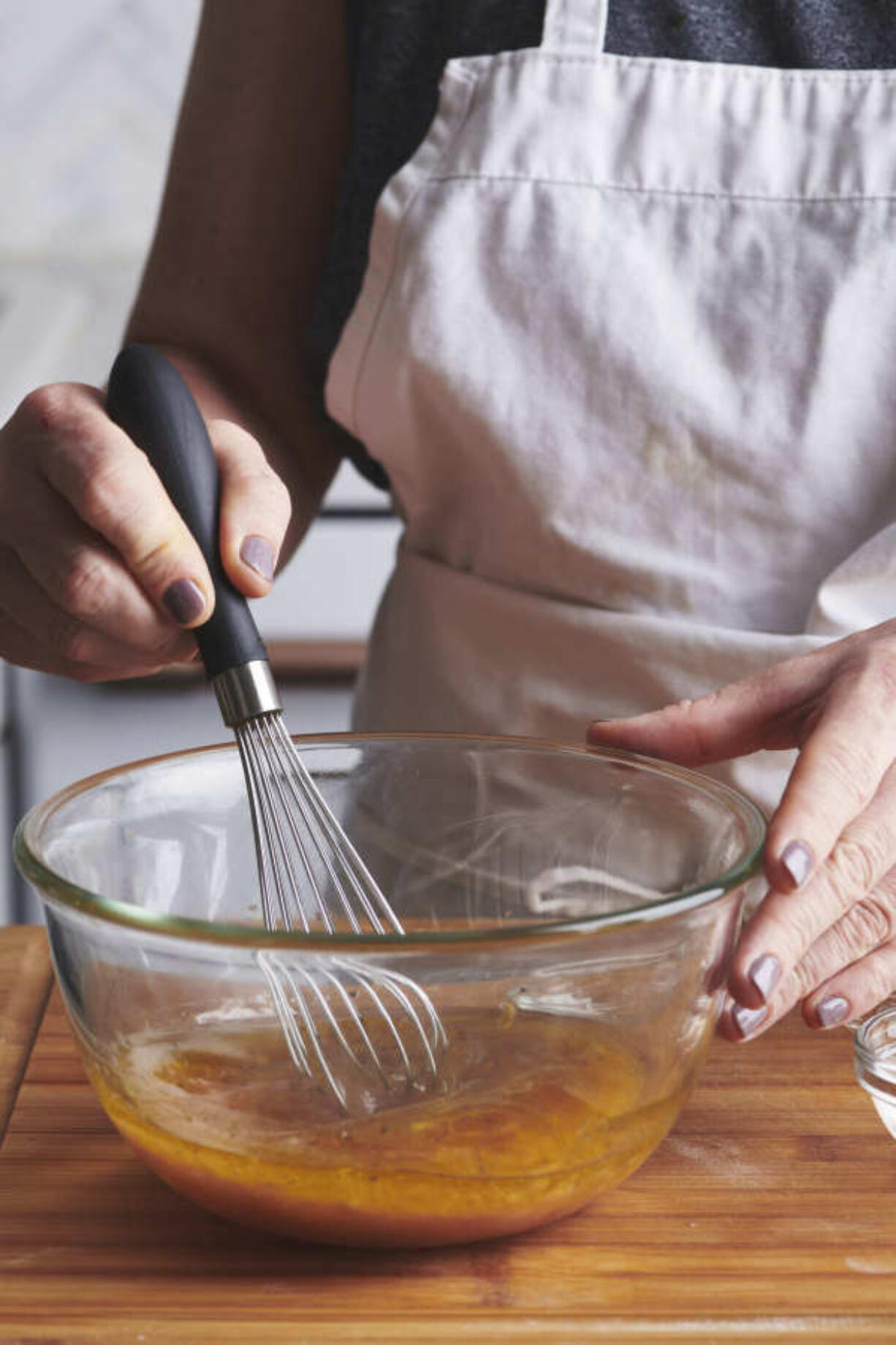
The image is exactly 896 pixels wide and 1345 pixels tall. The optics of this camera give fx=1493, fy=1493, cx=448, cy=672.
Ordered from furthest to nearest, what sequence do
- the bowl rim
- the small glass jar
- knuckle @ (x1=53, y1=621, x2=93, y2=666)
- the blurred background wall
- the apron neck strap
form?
the blurred background wall < the apron neck strap < knuckle @ (x1=53, y1=621, x2=93, y2=666) < the small glass jar < the bowl rim

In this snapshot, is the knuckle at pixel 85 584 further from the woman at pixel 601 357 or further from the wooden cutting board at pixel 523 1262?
the wooden cutting board at pixel 523 1262

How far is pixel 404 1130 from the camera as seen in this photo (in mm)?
385

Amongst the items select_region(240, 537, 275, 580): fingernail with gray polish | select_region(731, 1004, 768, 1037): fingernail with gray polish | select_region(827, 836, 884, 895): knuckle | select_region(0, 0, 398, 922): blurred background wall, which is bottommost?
select_region(0, 0, 398, 922): blurred background wall

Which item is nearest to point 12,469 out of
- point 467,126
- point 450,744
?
point 450,744

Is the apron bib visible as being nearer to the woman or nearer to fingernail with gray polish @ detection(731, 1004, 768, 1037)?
the woman

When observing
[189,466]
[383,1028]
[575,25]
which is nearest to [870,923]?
[383,1028]

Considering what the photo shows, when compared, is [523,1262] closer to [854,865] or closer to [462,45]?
[854,865]

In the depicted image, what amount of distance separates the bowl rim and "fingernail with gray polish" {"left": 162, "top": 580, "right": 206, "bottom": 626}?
0.05m

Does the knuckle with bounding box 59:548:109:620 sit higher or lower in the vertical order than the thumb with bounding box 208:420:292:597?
lower

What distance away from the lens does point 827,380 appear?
0.65m

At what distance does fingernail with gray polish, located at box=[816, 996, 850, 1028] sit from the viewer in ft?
1.53

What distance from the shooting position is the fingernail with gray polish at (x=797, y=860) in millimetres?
407

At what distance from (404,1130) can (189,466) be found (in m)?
0.22

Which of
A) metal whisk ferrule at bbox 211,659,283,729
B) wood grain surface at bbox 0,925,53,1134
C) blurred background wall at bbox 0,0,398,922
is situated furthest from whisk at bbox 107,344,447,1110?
blurred background wall at bbox 0,0,398,922
